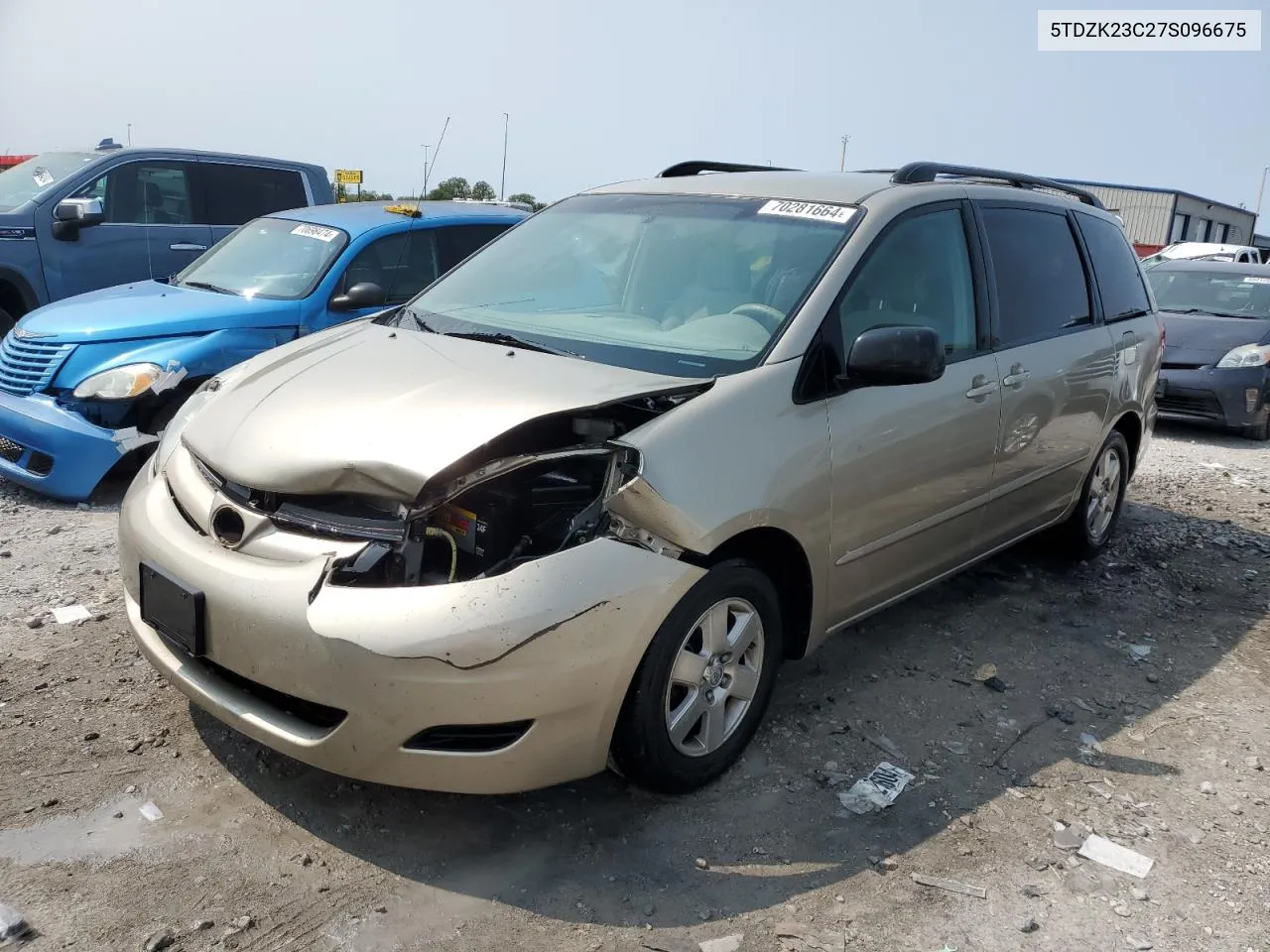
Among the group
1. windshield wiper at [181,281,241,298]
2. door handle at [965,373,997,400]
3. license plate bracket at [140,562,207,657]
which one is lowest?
license plate bracket at [140,562,207,657]

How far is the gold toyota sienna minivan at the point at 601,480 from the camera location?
105 inches

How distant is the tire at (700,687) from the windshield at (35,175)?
7.53 m

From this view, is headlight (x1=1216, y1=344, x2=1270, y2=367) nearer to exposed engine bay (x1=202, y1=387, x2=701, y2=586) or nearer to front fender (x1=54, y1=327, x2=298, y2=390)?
front fender (x1=54, y1=327, x2=298, y2=390)

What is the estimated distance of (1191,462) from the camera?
855 cm

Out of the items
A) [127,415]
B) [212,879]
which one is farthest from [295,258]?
[212,879]

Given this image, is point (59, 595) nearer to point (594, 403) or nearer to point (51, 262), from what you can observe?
point (594, 403)

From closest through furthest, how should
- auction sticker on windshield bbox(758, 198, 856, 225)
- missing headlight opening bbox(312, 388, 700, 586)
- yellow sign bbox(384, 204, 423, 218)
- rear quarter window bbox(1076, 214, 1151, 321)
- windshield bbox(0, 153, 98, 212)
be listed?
missing headlight opening bbox(312, 388, 700, 586) < auction sticker on windshield bbox(758, 198, 856, 225) < rear quarter window bbox(1076, 214, 1151, 321) < yellow sign bbox(384, 204, 423, 218) < windshield bbox(0, 153, 98, 212)

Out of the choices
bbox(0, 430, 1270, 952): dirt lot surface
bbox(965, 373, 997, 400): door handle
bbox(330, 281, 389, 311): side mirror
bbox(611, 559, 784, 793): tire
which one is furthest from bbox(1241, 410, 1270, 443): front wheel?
bbox(611, 559, 784, 793): tire

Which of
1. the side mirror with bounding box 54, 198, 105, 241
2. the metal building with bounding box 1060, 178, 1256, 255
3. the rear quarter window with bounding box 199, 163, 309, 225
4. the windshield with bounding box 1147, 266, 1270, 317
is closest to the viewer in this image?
the side mirror with bounding box 54, 198, 105, 241

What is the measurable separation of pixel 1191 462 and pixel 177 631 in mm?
8067

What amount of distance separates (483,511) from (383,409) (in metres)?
0.44

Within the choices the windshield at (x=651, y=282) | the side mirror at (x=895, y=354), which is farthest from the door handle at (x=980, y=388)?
the windshield at (x=651, y=282)

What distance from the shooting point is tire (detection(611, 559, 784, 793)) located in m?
2.89

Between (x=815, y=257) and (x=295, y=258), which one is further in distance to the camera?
(x=295, y=258)
